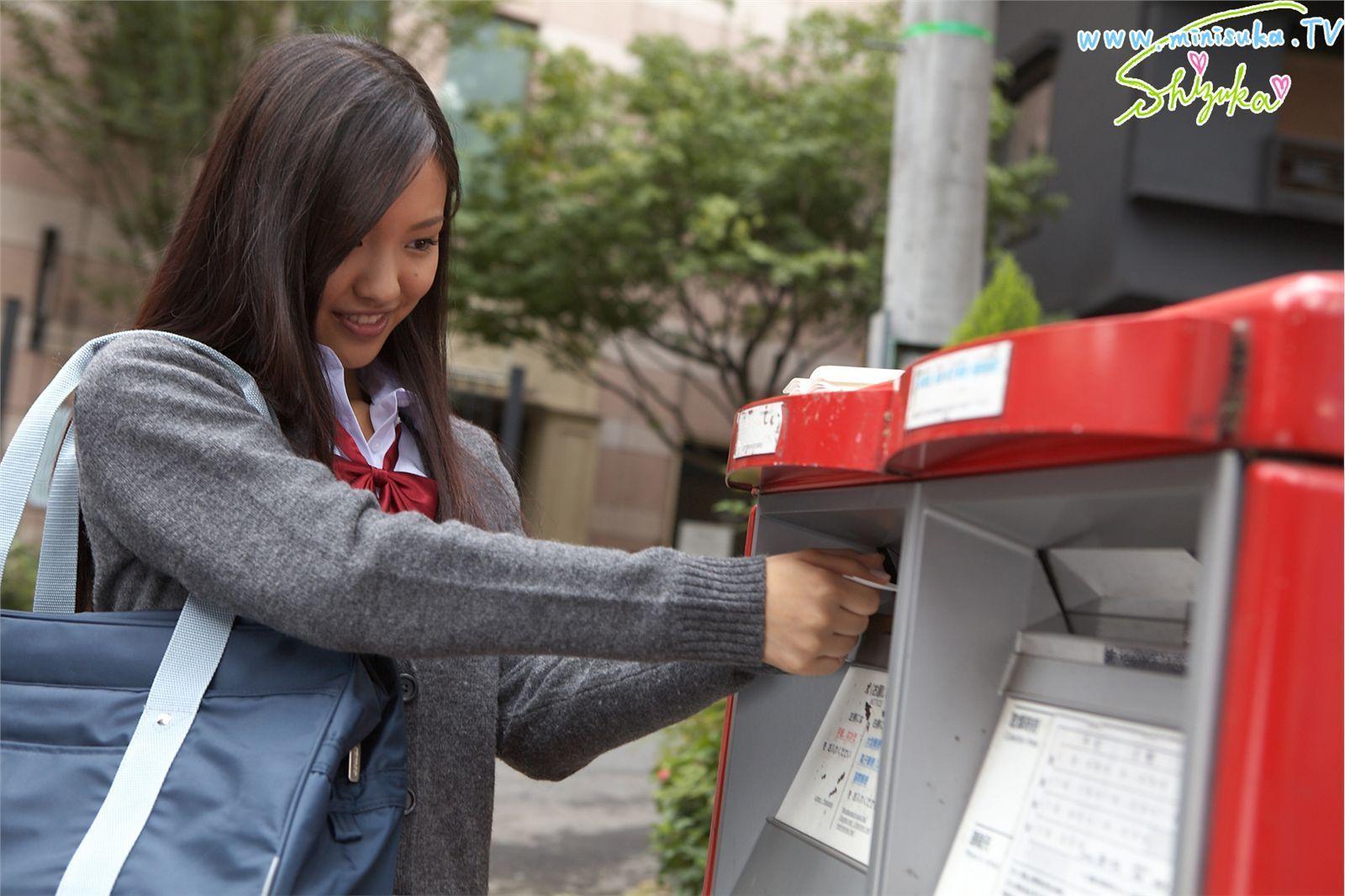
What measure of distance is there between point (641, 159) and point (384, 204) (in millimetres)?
6850

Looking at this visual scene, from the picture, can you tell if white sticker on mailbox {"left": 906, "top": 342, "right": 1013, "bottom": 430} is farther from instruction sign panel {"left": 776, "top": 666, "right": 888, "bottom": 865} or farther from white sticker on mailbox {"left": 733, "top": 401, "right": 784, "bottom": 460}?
instruction sign panel {"left": 776, "top": 666, "right": 888, "bottom": 865}

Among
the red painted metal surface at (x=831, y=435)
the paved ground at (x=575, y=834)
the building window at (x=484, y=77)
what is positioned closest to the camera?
the red painted metal surface at (x=831, y=435)

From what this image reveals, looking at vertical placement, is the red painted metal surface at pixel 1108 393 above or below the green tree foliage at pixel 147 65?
below

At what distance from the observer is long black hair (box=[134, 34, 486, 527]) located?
4.25ft

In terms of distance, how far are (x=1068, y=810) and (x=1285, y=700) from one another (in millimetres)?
281

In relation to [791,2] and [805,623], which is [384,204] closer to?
[805,623]

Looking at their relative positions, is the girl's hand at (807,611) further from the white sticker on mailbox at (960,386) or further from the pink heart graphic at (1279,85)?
the pink heart graphic at (1279,85)

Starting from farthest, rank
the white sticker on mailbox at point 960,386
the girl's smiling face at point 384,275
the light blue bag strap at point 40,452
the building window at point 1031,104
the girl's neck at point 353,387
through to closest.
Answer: the building window at point 1031,104 → the girl's neck at point 353,387 → the girl's smiling face at point 384,275 → the light blue bag strap at point 40,452 → the white sticker on mailbox at point 960,386

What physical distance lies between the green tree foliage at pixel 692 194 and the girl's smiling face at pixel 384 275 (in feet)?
20.7

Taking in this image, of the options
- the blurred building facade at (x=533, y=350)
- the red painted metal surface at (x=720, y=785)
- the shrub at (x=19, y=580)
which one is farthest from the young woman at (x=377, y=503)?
the blurred building facade at (x=533, y=350)

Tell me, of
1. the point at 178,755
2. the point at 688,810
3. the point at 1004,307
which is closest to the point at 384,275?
the point at 178,755

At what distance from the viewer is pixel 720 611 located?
3.60 ft

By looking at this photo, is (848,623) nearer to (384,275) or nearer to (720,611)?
(720,611)

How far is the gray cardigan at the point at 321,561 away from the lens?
3.50 ft
